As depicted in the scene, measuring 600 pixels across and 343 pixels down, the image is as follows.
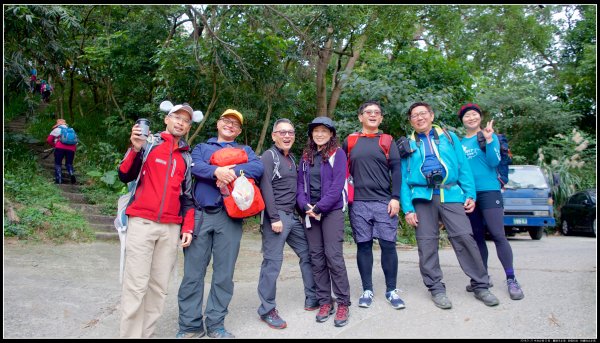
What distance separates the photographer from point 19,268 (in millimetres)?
6402

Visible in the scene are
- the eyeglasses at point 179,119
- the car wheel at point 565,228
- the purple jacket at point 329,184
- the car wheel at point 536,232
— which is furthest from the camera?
the car wheel at point 565,228

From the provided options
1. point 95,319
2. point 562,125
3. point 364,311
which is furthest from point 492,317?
point 562,125

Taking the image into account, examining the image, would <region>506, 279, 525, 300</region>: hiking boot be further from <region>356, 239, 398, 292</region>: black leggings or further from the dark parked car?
the dark parked car

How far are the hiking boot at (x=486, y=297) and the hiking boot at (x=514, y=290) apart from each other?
25cm

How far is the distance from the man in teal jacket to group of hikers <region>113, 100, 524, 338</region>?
11 mm

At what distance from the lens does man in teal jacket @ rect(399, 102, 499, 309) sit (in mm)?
4602

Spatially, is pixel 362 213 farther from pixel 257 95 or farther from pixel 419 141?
pixel 257 95

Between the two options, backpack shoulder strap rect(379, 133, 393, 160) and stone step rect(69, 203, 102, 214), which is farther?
stone step rect(69, 203, 102, 214)

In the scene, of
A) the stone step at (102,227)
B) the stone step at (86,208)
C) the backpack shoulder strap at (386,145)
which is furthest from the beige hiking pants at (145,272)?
the stone step at (86,208)

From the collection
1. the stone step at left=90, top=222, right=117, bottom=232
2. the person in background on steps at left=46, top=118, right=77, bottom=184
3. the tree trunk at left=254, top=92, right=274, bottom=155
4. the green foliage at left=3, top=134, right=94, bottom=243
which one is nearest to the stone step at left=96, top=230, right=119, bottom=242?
the green foliage at left=3, top=134, right=94, bottom=243

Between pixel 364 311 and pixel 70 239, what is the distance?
6.30 meters

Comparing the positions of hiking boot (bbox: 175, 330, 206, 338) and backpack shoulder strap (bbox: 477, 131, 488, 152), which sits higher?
backpack shoulder strap (bbox: 477, 131, 488, 152)

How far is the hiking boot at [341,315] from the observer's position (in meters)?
4.19

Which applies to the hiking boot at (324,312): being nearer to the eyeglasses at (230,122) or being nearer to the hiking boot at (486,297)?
the hiking boot at (486,297)
